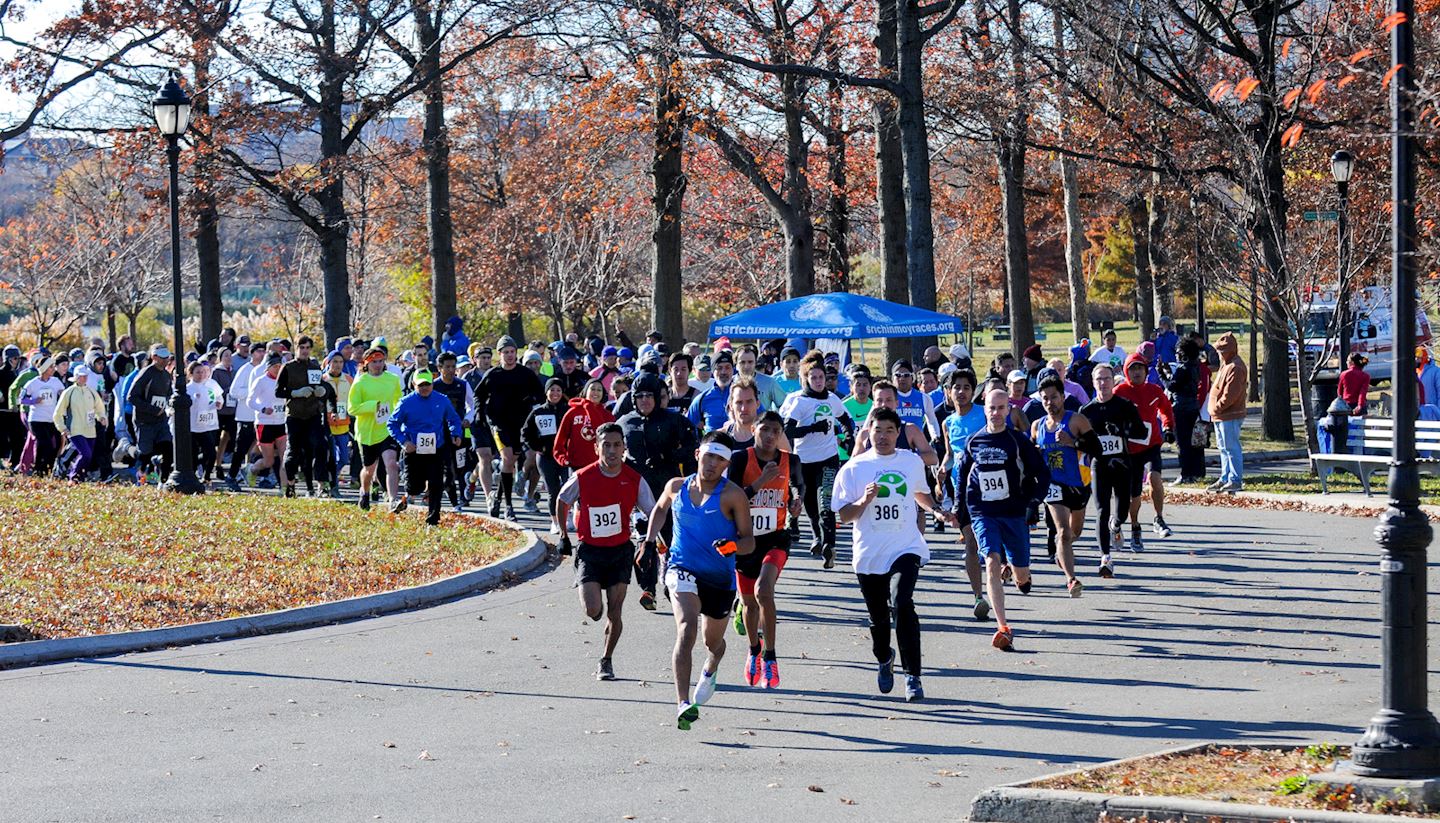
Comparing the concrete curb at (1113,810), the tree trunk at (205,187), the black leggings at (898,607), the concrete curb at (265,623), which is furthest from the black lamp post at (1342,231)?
the concrete curb at (1113,810)

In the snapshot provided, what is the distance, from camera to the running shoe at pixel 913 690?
384 inches

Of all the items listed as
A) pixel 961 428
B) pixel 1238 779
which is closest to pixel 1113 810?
pixel 1238 779

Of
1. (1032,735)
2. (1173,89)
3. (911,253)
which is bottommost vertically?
(1032,735)

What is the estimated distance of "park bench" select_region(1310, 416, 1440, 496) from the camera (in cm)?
2061

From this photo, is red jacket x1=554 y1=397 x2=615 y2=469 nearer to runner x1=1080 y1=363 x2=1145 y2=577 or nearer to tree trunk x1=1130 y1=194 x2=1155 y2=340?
runner x1=1080 y1=363 x2=1145 y2=577

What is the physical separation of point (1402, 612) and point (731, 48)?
2443 centimetres

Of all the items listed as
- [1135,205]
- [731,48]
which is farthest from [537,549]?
[1135,205]

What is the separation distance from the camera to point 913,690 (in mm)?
9773

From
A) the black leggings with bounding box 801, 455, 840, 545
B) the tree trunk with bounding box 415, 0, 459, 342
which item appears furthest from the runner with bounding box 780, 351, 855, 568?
the tree trunk with bounding box 415, 0, 459, 342

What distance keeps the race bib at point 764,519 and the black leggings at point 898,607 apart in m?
1.08

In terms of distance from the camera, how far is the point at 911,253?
26.6m

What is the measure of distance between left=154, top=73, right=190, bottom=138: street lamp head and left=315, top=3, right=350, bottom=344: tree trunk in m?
9.41

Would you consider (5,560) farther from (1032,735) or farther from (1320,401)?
(1320,401)

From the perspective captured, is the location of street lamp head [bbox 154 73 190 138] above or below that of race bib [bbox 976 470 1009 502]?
above
